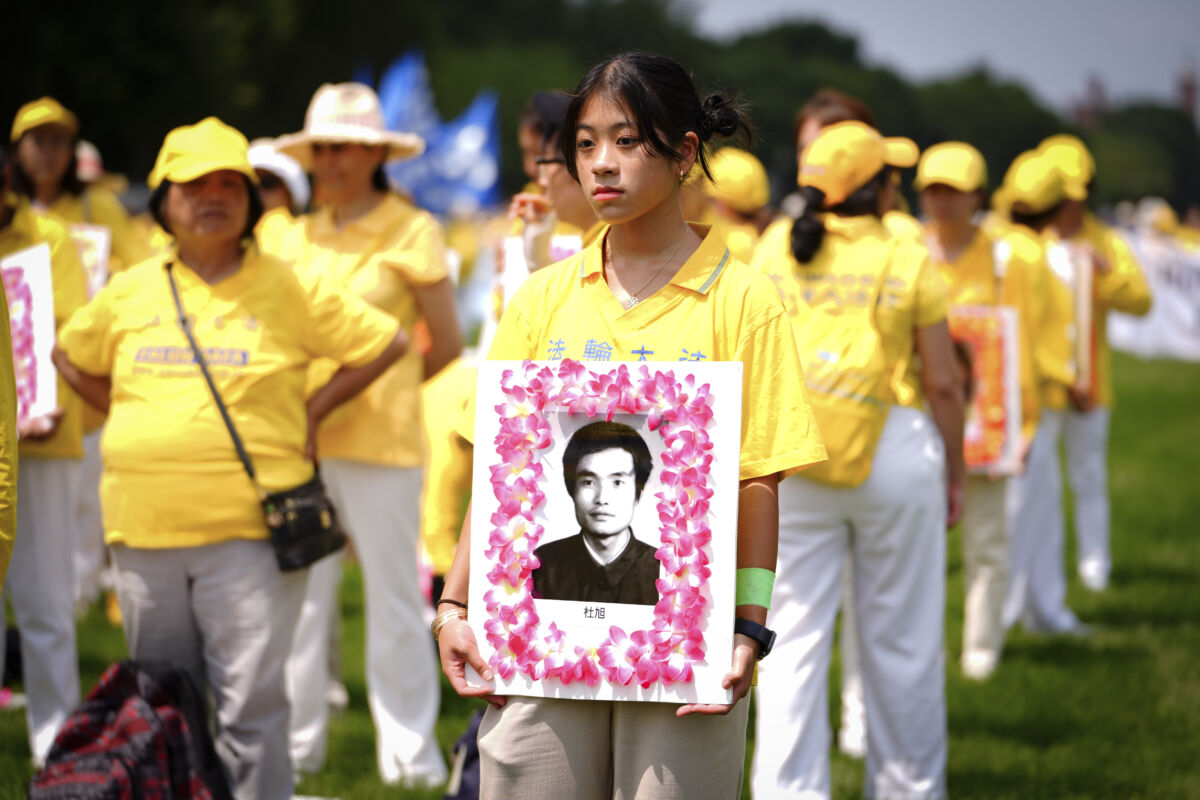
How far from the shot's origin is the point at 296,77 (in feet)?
136

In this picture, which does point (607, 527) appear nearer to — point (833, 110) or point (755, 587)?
point (755, 587)

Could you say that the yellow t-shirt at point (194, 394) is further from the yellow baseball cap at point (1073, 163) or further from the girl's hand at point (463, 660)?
the yellow baseball cap at point (1073, 163)

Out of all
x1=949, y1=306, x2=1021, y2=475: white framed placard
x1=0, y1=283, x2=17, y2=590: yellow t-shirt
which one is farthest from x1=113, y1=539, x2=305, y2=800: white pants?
x1=949, y1=306, x2=1021, y2=475: white framed placard

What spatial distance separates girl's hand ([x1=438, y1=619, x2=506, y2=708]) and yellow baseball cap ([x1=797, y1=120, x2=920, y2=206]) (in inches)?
102

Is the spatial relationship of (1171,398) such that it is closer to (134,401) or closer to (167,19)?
(134,401)

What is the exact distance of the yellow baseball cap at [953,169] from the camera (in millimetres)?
7004

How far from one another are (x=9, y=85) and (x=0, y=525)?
24.2 m

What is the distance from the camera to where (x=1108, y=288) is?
8.59 meters

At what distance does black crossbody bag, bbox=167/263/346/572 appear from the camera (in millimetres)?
4527

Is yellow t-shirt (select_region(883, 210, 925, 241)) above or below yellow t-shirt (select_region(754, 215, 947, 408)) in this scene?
above

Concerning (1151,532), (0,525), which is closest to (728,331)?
(0,525)

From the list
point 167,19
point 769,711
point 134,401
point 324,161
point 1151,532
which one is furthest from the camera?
point 167,19

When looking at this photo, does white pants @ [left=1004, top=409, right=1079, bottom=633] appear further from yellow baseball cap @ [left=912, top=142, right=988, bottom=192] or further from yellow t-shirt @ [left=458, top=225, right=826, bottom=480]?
yellow t-shirt @ [left=458, top=225, right=826, bottom=480]

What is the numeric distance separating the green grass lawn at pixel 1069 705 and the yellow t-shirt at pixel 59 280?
1.27 metres
